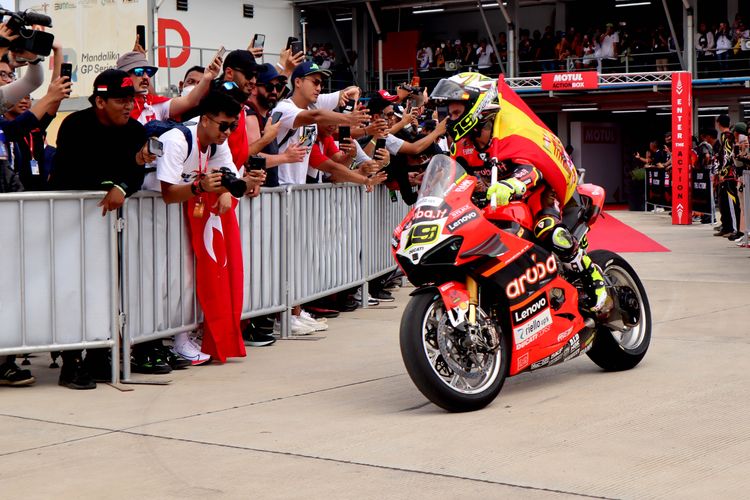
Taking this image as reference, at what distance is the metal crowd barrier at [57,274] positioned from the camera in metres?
6.72

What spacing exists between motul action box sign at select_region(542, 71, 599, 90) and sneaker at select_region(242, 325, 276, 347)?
2948cm

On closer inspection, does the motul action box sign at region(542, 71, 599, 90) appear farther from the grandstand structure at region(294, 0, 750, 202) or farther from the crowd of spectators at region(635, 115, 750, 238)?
the crowd of spectators at region(635, 115, 750, 238)

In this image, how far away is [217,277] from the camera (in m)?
7.67

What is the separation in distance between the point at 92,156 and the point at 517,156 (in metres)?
2.59

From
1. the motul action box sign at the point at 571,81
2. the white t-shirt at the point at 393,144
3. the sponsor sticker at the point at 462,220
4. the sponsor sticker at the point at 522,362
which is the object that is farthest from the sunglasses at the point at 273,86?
the motul action box sign at the point at 571,81

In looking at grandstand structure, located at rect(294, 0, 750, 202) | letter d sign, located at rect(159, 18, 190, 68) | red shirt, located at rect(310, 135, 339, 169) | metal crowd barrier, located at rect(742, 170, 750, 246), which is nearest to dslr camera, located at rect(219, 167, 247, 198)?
red shirt, located at rect(310, 135, 339, 169)

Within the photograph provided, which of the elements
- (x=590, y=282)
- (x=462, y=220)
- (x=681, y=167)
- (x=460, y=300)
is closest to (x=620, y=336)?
(x=590, y=282)

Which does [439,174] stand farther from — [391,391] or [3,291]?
[3,291]

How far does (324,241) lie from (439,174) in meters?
3.68

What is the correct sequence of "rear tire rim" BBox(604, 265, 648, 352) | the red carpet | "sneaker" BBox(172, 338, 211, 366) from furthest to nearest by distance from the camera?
the red carpet
"sneaker" BBox(172, 338, 211, 366)
"rear tire rim" BBox(604, 265, 648, 352)

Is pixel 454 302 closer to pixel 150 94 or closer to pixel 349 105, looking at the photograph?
pixel 150 94

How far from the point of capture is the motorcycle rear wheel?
718cm

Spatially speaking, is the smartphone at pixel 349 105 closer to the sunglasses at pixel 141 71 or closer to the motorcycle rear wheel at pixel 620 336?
the sunglasses at pixel 141 71

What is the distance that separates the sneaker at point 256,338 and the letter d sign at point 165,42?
2666cm
